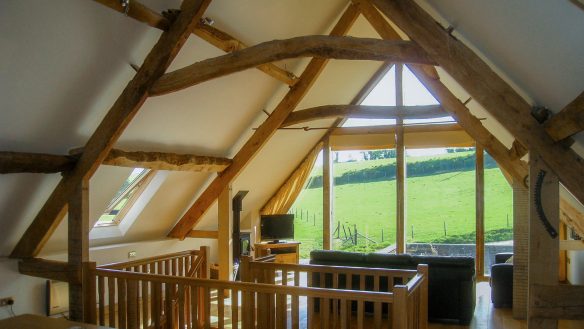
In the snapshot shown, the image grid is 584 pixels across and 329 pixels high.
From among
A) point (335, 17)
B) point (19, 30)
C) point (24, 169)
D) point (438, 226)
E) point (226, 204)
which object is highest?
point (335, 17)

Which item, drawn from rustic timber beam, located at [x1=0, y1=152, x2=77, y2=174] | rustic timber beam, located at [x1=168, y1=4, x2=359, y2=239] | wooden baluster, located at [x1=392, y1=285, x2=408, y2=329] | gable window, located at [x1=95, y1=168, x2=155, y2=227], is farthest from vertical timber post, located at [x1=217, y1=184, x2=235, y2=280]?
wooden baluster, located at [x1=392, y1=285, x2=408, y2=329]

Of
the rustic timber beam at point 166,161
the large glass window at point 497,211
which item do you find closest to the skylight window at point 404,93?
the large glass window at point 497,211

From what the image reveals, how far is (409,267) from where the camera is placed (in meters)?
5.29

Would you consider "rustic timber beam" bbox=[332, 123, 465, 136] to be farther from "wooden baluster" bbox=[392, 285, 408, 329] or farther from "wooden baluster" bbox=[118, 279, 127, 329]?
"wooden baluster" bbox=[392, 285, 408, 329]

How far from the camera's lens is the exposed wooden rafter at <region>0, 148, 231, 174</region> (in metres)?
3.82

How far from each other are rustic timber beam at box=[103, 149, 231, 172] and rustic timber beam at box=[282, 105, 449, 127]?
1.12 meters

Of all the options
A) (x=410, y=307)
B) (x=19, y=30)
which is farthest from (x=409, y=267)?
(x=19, y=30)

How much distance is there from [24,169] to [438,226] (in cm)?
904

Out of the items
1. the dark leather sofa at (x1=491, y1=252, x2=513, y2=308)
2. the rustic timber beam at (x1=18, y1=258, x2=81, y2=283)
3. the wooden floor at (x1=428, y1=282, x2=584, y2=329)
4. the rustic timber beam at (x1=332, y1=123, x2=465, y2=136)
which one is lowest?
the wooden floor at (x1=428, y1=282, x2=584, y2=329)

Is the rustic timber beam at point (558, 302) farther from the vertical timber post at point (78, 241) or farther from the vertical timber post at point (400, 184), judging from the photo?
the vertical timber post at point (400, 184)

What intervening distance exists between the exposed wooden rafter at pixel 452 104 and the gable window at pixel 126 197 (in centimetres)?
330

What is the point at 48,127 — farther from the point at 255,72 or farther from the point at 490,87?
the point at 490,87

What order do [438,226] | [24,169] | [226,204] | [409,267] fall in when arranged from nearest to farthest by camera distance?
[24,169] < [409,267] < [226,204] < [438,226]

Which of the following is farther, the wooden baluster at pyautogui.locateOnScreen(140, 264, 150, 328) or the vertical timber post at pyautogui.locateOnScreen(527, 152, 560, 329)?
the wooden baluster at pyautogui.locateOnScreen(140, 264, 150, 328)
